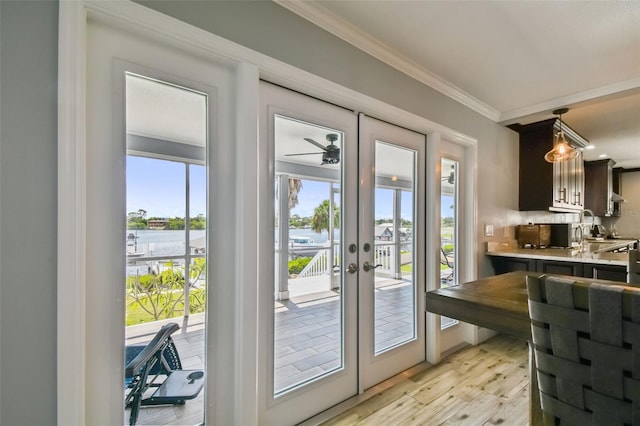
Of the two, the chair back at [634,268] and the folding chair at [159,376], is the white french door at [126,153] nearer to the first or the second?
the folding chair at [159,376]

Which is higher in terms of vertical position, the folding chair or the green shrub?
the green shrub

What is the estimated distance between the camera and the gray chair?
1.95ft

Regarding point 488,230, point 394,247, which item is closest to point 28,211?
point 394,247

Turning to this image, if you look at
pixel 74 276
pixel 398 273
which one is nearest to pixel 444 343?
pixel 398 273

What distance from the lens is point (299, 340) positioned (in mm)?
1812

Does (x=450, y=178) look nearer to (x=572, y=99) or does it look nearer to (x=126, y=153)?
(x=572, y=99)

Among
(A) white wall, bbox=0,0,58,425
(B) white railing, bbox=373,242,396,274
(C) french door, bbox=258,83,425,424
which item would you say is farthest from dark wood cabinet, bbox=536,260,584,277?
(A) white wall, bbox=0,0,58,425

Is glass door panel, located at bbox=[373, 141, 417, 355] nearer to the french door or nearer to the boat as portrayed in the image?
the french door

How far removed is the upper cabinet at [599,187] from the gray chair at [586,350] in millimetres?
6505

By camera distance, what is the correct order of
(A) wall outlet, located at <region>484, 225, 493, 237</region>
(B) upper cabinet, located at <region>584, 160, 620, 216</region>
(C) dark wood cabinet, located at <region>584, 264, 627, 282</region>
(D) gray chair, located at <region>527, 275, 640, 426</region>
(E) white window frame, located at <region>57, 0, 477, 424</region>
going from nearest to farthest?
1. (D) gray chair, located at <region>527, 275, 640, 426</region>
2. (E) white window frame, located at <region>57, 0, 477, 424</region>
3. (C) dark wood cabinet, located at <region>584, 264, 627, 282</region>
4. (A) wall outlet, located at <region>484, 225, 493, 237</region>
5. (B) upper cabinet, located at <region>584, 160, 620, 216</region>

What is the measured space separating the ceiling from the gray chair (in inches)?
65.9

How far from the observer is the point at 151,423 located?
1272 mm

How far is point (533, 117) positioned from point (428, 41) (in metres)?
1.95

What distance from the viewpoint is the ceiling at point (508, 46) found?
1626 millimetres
